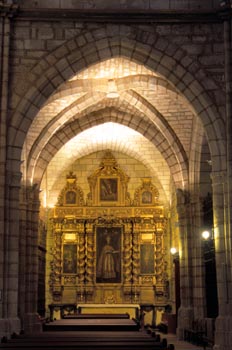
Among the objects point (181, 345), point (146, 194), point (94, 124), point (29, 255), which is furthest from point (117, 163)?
point (181, 345)

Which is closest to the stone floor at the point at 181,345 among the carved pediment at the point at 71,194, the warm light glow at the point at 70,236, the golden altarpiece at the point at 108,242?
the golden altarpiece at the point at 108,242

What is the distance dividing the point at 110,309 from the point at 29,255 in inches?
241

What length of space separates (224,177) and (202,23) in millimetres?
3499

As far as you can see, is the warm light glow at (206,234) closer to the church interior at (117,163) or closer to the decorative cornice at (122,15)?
the church interior at (117,163)

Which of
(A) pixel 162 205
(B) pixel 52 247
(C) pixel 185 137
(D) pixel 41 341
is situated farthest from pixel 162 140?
(D) pixel 41 341

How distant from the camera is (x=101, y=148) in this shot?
24828 millimetres

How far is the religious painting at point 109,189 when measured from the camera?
81.1ft

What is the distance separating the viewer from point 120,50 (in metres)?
13.7

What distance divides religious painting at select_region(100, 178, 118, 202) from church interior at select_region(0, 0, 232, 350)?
0.19 feet

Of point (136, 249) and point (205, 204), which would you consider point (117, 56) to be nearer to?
point (205, 204)

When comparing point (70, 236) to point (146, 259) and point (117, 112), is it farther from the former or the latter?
point (117, 112)

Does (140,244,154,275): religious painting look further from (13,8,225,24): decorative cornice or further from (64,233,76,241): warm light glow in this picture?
(13,8,225,24): decorative cornice

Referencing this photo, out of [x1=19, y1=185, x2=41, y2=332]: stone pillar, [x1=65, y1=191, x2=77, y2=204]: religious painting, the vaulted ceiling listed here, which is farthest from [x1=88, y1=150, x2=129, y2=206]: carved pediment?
[x1=19, y1=185, x2=41, y2=332]: stone pillar

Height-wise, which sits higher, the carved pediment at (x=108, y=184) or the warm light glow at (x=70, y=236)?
the carved pediment at (x=108, y=184)
